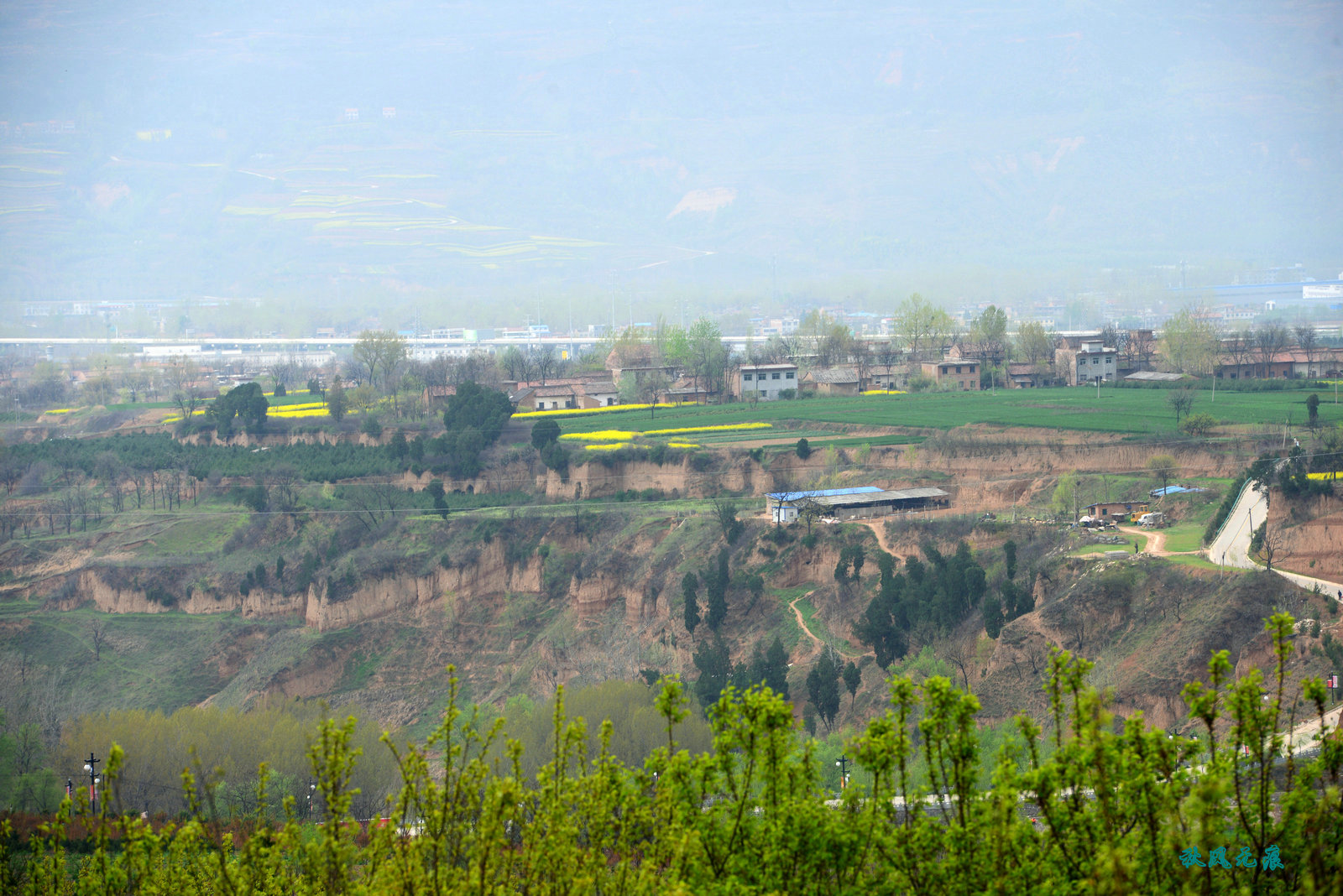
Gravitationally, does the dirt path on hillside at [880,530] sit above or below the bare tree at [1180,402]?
below

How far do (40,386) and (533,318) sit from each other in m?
91.8

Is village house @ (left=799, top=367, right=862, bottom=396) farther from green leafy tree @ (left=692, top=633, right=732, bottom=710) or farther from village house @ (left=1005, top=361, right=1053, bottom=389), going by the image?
green leafy tree @ (left=692, top=633, right=732, bottom=710)

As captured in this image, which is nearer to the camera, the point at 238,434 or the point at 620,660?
→ the point at 620,660

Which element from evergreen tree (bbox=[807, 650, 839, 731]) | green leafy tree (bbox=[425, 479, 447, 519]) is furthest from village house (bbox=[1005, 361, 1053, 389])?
evergreen tree (bbox=[807, 650, 839, 731])

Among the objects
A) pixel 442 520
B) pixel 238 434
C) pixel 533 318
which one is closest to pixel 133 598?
pixel 442 520

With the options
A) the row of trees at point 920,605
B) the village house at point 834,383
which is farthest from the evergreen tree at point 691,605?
the village house at point 834,383

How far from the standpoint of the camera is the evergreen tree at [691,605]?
3559 centimetres

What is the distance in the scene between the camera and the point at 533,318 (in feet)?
580

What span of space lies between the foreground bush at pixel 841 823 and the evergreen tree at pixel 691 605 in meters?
25.4

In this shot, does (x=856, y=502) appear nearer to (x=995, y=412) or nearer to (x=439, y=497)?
(x=995, y=412)

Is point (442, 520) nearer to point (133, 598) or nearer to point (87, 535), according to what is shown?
point (133, 598)

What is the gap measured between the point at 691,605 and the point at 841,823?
26535mm

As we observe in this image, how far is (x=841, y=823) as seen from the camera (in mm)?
9109

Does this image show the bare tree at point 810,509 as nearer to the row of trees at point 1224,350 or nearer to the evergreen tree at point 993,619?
the evergreen tree at point 993,619
